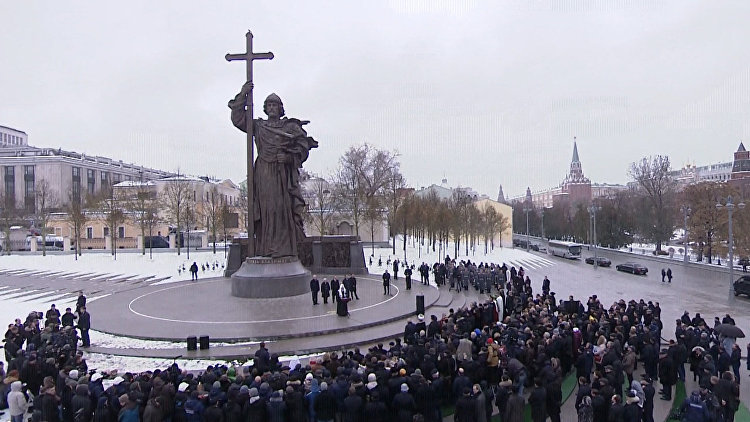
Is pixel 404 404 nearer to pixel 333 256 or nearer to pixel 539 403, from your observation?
pixel 539 403

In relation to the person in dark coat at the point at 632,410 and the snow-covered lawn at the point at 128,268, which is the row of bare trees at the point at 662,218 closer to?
the snow-covered lawn at the point at 128,268

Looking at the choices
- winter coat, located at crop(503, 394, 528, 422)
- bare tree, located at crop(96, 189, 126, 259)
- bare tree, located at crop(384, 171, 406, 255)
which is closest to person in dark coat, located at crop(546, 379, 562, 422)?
winter coat, located at crop(503, 394, 528, 422)

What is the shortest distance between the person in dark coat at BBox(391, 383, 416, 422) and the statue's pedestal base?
1299cm

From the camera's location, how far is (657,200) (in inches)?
2469

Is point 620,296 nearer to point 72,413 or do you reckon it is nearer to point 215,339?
point 215,339

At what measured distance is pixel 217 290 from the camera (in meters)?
23.8

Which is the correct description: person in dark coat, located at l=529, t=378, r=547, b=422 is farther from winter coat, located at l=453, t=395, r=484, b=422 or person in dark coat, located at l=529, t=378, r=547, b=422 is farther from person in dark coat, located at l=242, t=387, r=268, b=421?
person in dark coat, located at l=242, t=387, r=268, b=421

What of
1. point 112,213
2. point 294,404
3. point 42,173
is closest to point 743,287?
point 294,404

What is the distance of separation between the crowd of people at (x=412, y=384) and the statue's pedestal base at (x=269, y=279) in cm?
805

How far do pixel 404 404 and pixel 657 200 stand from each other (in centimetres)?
6528

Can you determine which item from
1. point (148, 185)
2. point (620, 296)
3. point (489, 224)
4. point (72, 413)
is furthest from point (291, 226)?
point (148, 185)

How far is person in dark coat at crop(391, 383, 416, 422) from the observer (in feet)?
27.6

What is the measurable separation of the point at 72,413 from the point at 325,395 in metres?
4.67

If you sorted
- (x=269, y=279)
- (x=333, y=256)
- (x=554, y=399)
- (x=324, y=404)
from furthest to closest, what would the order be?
1. (x=333, y=256)
2. (x=269, y=279)
3. (x=554, y=399)
4. (x=324, y=404)
